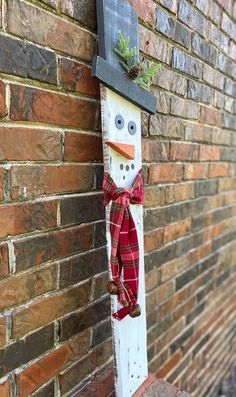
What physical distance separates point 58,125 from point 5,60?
0.68 feet

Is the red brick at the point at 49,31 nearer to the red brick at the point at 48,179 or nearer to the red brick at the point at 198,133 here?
the red brick at the point at 48,179

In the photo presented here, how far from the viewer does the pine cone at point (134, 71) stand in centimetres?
96

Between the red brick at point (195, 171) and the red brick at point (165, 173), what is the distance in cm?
5

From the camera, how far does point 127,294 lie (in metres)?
0.98

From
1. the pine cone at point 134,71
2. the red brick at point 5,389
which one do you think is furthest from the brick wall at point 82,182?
the pine cone at point 134,71

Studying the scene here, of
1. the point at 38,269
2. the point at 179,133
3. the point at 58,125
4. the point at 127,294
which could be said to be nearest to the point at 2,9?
the point at 58,125

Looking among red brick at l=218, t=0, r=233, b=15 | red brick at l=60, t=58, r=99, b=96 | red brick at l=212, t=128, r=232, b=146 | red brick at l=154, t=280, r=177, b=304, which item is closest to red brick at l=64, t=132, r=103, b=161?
red brick at l=60, t=58, r=99, b=96

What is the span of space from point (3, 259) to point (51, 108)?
0.39 m

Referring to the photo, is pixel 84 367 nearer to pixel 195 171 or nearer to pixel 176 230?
pixel 176 230

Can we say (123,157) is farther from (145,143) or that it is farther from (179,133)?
(179,133)

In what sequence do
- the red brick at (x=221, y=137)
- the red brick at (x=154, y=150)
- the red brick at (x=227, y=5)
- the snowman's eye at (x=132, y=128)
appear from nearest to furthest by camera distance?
1. the snowman's eye at (x=132, y=128)
2. the red brick at (x=154, y=150)
3. the red brick at (x=227, y=5)
4. the red brick at (x=221, y=137)

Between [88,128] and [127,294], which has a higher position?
[88,128]

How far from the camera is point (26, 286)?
0.89m

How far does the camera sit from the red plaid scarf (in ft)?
3.12
